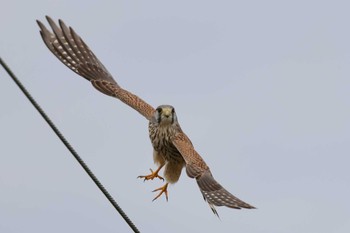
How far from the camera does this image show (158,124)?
12.4m

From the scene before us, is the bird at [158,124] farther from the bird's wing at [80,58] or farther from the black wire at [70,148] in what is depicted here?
the black wire at [70,148]

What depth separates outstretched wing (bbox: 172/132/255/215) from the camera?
33.6 feet

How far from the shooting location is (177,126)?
12477mm

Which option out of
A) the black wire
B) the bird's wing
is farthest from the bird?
the black wire

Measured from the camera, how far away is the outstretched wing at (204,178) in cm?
1023

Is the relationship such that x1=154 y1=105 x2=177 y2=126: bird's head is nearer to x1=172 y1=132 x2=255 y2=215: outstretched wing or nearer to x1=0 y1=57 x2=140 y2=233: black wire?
x1=172 y1=132 x2=255 y2=215: outstretched wing

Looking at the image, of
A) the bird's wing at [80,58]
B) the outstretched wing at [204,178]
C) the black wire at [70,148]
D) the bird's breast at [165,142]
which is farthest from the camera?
the bird's wing at [80,58]

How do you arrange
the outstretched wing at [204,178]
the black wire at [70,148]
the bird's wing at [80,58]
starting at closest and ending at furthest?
1. the black wire at [70,148]
2. the outstretched wing at [204,178]
3. the bird's wing at [80,58]

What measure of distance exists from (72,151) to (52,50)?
7444mm

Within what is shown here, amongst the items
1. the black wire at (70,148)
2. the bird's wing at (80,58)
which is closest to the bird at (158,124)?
the bird's wing at (80,58)

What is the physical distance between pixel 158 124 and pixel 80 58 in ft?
9.15

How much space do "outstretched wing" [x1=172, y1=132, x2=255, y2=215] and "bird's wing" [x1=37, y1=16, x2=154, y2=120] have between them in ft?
5.44

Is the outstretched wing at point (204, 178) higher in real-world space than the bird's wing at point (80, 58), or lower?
lower

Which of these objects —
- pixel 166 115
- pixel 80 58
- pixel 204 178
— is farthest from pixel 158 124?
pixel 80 58
